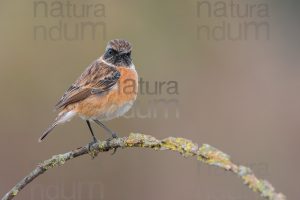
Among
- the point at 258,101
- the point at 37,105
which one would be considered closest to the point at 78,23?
the point at 37,105

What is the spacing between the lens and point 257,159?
11.1 metres

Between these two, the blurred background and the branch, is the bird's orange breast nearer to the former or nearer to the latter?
the branch

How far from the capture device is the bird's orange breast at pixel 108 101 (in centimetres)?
606

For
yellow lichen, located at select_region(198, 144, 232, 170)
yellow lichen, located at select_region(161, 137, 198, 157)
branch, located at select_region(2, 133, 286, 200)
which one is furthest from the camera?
yellow lichen, located at select_region(161, 137, 198, 157)

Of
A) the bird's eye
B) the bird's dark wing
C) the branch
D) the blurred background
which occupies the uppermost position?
the bird's eye

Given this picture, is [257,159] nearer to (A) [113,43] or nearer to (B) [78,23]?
(B) [78,23]

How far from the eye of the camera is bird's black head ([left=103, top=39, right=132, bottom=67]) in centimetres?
628

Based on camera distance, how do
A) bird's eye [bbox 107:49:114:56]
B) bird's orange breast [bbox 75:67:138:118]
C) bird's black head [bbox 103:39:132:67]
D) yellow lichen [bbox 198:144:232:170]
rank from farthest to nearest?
bird's eye [bbox 107:49:114:56], bird's black head [bbox 103:39:132:67], bird's orange breast [bbox 75:67:138:118], yellow lichen [bbox 198:144:232:170]

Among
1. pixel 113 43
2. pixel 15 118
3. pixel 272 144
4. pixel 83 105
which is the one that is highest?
pixel 113 43

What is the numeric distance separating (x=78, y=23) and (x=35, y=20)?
0.83m

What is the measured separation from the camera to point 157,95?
33.9ft

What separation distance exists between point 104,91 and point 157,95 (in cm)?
413

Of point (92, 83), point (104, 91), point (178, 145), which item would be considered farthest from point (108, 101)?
point (178, 145)

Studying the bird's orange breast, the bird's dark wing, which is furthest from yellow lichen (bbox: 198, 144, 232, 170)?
the bird's dark wing
